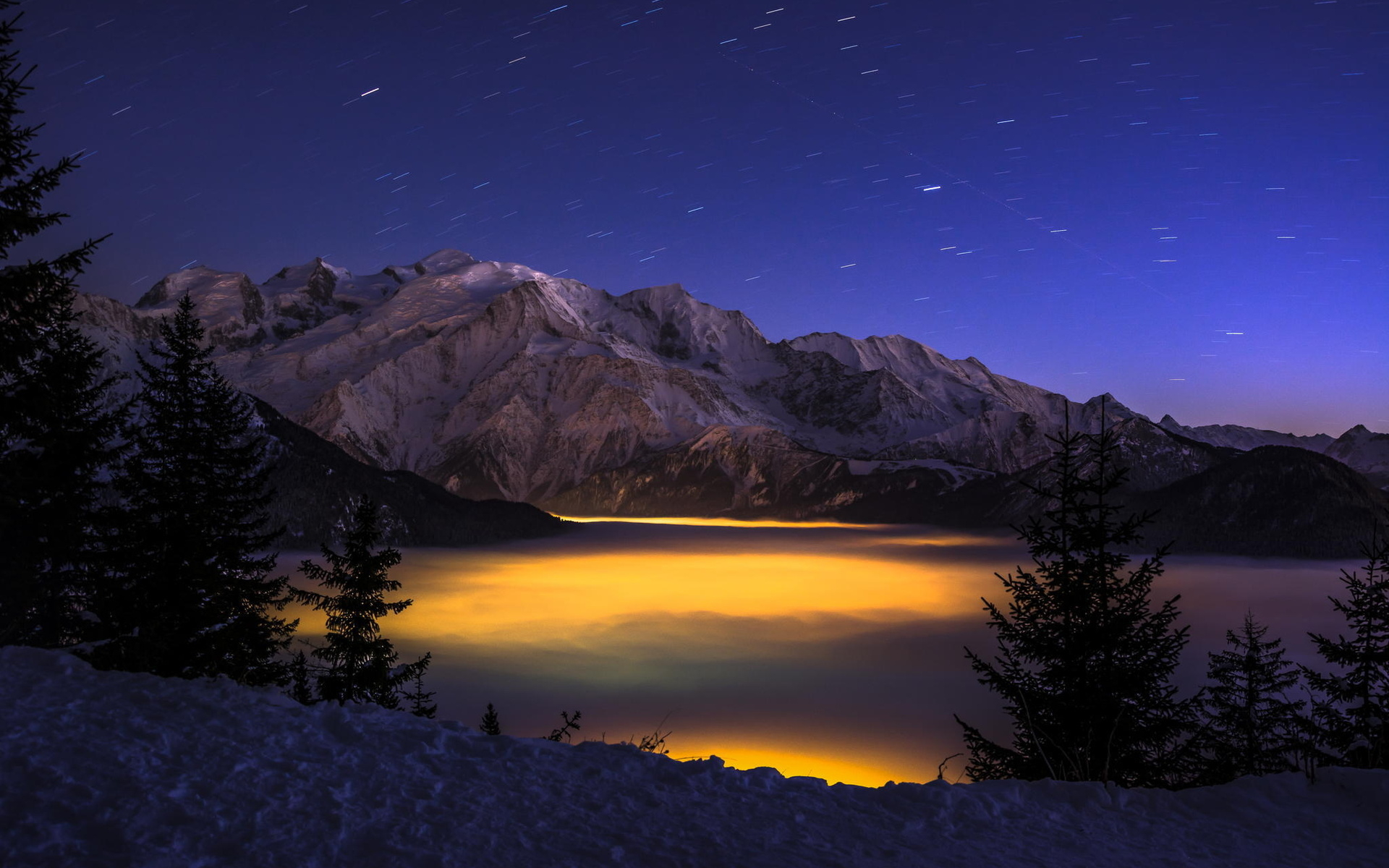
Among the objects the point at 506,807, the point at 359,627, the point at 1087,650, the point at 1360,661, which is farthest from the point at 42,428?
the point at 1360,661

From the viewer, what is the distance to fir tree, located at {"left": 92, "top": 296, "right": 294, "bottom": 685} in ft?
65.3

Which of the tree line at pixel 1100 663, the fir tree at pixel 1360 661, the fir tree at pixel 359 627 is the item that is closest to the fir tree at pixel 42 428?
the fir tree at pixel 359 627

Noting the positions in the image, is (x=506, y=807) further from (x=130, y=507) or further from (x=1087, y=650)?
(x=130, y=507)

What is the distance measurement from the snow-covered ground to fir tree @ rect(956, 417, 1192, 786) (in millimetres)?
9559

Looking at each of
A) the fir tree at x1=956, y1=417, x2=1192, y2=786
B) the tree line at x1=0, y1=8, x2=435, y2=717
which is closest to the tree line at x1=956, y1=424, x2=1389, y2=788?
the fir tree at x1=956, y1=417, x2=1192, y2=786

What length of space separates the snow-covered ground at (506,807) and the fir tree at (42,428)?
6.93 m

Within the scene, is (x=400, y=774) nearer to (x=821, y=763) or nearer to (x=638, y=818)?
(x=638, y=818)

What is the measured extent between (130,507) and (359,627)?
25.1 feet


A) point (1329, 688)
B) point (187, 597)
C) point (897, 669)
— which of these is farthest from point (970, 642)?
point (187, 597)

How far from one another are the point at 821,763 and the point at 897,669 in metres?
74.0

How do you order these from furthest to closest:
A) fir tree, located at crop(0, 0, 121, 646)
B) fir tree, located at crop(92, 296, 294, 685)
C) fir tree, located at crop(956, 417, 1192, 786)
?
fir tree, located at crop(92, 296, 294, 685) < fir tree, located at crop(956, 417, 1192, 786) < fir tree, located at crop(0, 0, 121, 646)

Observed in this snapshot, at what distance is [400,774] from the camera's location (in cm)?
788

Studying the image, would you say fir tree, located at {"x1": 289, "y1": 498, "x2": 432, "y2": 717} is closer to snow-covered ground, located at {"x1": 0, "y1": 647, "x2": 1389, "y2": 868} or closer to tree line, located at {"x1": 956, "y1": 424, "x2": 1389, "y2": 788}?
snow-covered ground, located at {"x1": 0, "y1": 647, "x2": 1389, "y2": 868}

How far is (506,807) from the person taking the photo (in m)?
7.26
